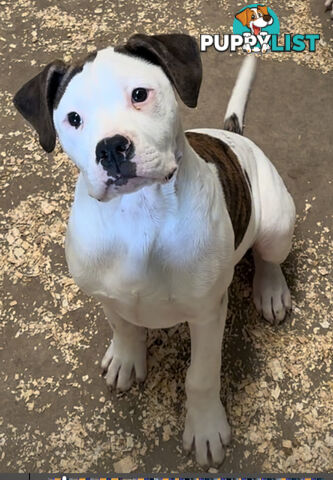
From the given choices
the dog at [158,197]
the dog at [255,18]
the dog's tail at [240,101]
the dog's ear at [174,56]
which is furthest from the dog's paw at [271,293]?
the dog at [255,18]

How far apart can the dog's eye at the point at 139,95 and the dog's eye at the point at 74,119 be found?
114mm

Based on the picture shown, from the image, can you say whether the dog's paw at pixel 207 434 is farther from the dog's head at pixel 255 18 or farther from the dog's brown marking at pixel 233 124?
the dog's head at pixel 255 18

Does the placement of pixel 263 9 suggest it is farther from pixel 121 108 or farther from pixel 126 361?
pixel 121 108

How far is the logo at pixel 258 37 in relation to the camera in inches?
117

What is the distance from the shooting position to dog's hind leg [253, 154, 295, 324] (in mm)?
1929

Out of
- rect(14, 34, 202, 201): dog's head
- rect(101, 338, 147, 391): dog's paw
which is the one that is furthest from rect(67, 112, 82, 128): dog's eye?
rect(101, 338, 147, 391): dog's paw

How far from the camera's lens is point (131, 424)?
2031mm

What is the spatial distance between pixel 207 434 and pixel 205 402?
0.12m

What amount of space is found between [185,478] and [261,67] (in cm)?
192

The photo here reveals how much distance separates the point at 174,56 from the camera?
128 centimetres

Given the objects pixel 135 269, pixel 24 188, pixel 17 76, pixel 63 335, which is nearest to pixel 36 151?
pixel 24 188

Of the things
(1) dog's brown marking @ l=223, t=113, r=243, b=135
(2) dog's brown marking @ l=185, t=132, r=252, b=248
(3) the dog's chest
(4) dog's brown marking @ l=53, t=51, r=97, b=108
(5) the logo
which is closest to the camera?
(4) dog's brown marking @ l=53, t=51, r=97, b=108

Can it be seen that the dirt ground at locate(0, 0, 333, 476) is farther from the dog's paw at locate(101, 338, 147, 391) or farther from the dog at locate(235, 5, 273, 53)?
the dog at locate(235, 5, 273, 53)

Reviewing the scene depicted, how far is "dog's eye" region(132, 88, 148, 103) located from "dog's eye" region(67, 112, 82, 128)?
0.11 metres
